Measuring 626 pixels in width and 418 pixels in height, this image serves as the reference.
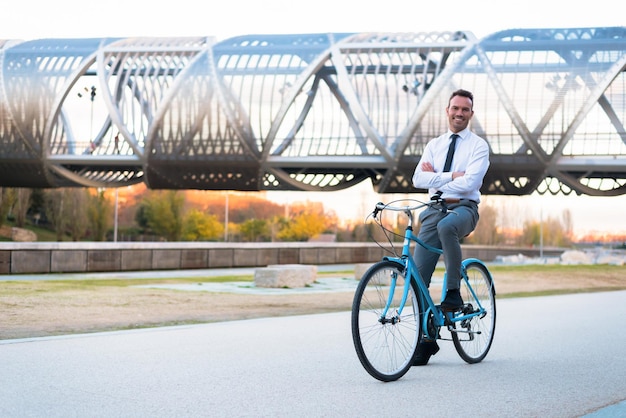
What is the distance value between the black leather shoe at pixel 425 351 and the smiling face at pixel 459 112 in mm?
1532

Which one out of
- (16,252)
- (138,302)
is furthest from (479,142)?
(16,252)

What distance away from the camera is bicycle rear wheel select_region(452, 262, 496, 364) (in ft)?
23.0

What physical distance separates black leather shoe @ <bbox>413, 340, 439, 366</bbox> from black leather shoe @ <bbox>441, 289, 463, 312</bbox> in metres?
0.32

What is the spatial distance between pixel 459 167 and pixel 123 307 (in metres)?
7.88

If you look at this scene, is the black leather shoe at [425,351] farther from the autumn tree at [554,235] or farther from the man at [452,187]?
the autumn tree at [554,235]

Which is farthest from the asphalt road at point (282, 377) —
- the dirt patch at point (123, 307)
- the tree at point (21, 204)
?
the tree at point (21, 204)

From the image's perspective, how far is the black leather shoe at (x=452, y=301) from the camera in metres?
6.64

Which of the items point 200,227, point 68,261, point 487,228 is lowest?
point 68,261

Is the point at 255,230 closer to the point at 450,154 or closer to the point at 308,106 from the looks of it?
the point at 308,106

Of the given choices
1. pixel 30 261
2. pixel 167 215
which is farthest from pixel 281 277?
pixel 167 215

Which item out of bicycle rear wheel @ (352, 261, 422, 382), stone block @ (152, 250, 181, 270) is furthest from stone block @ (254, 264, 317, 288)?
bicycle rear wheel @ (352, 261, 422, 382)

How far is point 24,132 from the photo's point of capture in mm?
52531

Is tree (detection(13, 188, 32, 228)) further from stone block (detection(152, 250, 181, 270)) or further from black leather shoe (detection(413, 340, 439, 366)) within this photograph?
black leather shoe (detection(413, 340, 439, 366))

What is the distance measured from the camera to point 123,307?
1345cm
